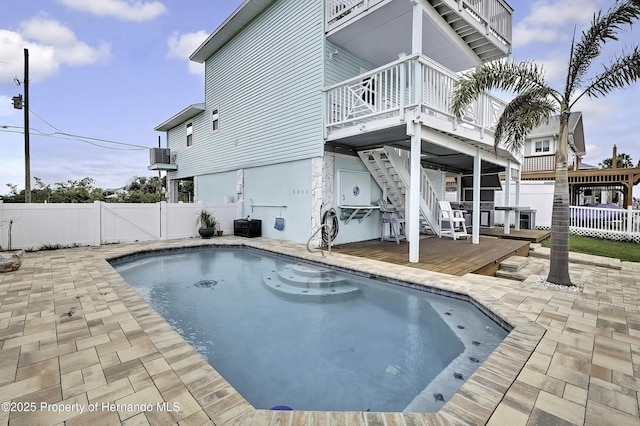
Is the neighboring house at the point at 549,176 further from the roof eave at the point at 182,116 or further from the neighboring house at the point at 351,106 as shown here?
the roof eave at the point at 182,116

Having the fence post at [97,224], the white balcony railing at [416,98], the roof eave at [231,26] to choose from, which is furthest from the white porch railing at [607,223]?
the fence post at [97,224]

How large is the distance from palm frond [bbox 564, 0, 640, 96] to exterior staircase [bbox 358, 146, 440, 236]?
13.6 ft

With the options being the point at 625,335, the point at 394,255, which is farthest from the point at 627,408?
the point at 394,255

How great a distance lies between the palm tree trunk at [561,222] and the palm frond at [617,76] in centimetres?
51

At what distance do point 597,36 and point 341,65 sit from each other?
5.57 meters

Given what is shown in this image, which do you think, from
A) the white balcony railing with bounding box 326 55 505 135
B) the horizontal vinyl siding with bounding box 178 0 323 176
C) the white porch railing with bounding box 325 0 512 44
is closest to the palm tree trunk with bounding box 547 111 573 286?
the white balcony railing with bounding box 326 55 505 135

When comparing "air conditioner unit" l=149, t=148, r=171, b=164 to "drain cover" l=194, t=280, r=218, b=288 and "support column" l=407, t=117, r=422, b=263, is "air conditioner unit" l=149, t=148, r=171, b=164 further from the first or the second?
"support column" l=407, t=117, r=422, b=263

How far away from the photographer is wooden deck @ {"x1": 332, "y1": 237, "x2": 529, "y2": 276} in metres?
5.51

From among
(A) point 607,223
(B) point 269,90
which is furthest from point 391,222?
(A) point 607,223

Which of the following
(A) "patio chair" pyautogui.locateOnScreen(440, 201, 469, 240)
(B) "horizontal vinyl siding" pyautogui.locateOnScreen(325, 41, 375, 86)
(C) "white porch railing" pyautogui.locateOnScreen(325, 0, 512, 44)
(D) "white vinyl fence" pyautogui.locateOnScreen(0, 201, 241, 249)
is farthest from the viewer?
(A) "patio chair" pyautogui.locateOnScreen(440, 201, 469, 240)

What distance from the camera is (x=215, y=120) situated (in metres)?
12.5

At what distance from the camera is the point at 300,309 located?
13.5ft

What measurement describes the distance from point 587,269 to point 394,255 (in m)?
3.59

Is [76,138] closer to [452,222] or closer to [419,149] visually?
[419,149]
